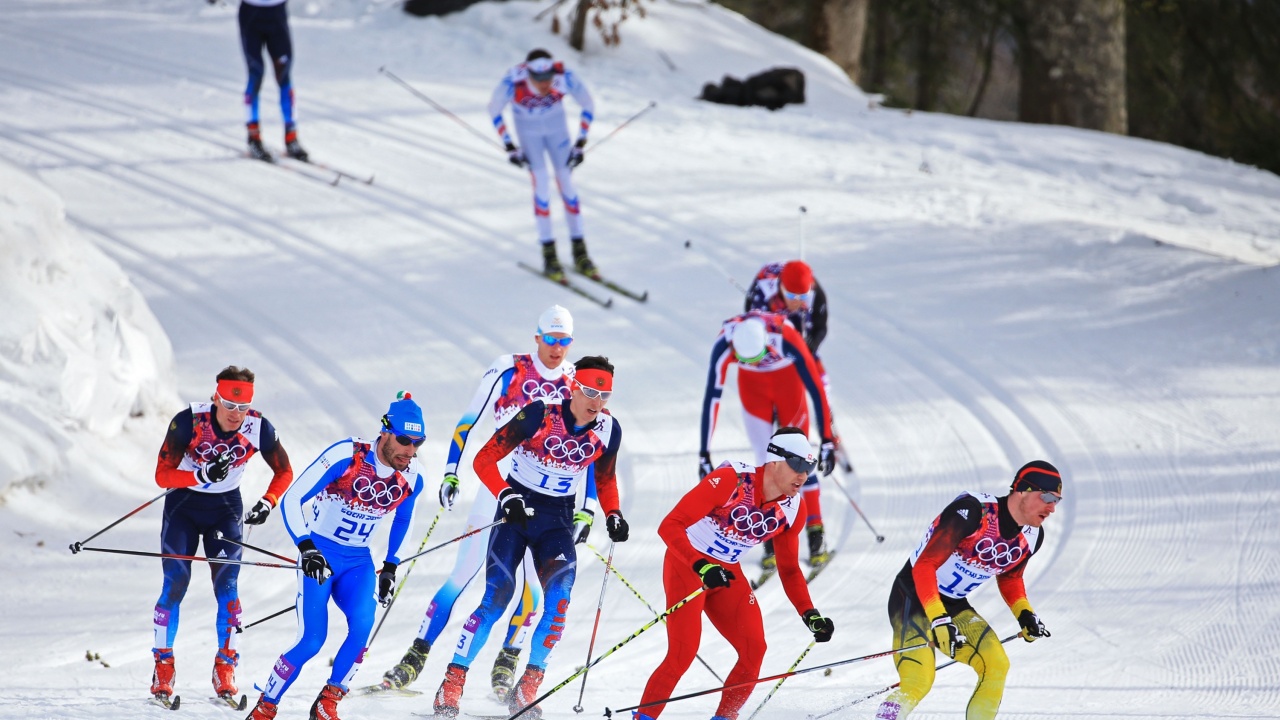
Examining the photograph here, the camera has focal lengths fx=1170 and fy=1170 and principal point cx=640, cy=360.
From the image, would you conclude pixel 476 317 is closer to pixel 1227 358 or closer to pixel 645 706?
pixel 645 706

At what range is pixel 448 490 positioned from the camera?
5.27 metres

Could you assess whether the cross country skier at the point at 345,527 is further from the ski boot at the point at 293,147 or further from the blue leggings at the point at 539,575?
the ski boot at the point at 293,147

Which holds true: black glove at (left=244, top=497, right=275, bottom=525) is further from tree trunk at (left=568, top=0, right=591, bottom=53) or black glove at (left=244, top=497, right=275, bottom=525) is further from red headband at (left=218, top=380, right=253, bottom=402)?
tree trunk at (left=568, top=0, right=591, bottom=53)

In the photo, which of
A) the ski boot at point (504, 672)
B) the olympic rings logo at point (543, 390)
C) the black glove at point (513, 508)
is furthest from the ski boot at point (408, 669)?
the olympic rings logo at point (543, 390)

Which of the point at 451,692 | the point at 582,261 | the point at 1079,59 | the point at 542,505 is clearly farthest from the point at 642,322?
the point at 1079,59

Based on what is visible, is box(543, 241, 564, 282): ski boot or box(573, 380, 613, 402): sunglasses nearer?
box(573, 380, 613, 402): sunglasses

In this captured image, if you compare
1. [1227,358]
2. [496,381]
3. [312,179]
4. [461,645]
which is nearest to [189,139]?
[312,179]

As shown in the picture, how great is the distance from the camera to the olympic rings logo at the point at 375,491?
481cm

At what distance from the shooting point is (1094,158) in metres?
13.9

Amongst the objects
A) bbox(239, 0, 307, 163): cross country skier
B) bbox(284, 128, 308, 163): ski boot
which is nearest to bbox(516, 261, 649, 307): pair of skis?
bbox(284, 128, 308, 163): ski boot

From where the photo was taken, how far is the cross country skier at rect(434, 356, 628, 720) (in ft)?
16.9

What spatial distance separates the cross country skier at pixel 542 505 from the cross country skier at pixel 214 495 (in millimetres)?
1003

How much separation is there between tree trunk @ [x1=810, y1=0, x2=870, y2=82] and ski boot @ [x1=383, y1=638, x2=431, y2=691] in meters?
15.6

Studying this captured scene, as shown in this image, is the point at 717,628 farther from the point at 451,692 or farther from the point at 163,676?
the point at 163,676
